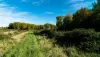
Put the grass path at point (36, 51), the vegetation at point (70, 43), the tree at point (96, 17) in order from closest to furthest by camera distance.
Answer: the grass path at point (36, 51) → the vegetation at point (70, 43) → the tree at point (96, 17)

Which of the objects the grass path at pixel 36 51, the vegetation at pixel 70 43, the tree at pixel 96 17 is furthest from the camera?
the tree at pixel 96 17

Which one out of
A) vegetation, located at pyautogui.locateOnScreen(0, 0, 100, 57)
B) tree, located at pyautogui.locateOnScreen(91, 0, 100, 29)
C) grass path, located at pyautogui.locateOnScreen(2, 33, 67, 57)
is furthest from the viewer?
tree, located at pyautogui.locateOnScreen(91, 0, 100, 29)

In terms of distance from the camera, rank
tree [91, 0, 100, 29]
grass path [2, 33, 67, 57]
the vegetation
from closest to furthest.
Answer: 1. grass path [2, 33, 67, 57]
2. the vegetation
3. tree [91, 0, 100, 29]

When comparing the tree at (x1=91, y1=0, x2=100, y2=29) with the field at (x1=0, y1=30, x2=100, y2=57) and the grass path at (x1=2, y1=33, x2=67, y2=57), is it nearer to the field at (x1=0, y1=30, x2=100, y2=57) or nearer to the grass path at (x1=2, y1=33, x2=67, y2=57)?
the field at (x1=0, y1=30, x2=100, y2=57)

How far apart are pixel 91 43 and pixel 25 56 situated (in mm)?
5885

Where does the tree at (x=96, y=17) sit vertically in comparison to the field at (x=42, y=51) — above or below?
above

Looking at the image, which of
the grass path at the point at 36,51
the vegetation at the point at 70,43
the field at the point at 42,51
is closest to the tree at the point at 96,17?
the vegetation at the point at 70,43

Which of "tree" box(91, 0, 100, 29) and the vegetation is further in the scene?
"tree" box(91, 0, 100, 29)

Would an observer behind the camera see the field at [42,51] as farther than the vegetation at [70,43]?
No

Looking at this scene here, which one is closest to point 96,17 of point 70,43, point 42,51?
point 70,43

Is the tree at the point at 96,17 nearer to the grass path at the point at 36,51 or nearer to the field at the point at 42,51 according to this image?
the field at the point at 42,51

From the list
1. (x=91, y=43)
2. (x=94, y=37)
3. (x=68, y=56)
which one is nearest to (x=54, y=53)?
(x=68, y=56)

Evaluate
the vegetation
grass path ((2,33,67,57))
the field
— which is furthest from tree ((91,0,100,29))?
grass path ((2,33,67,57))

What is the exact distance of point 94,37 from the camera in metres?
16.0
